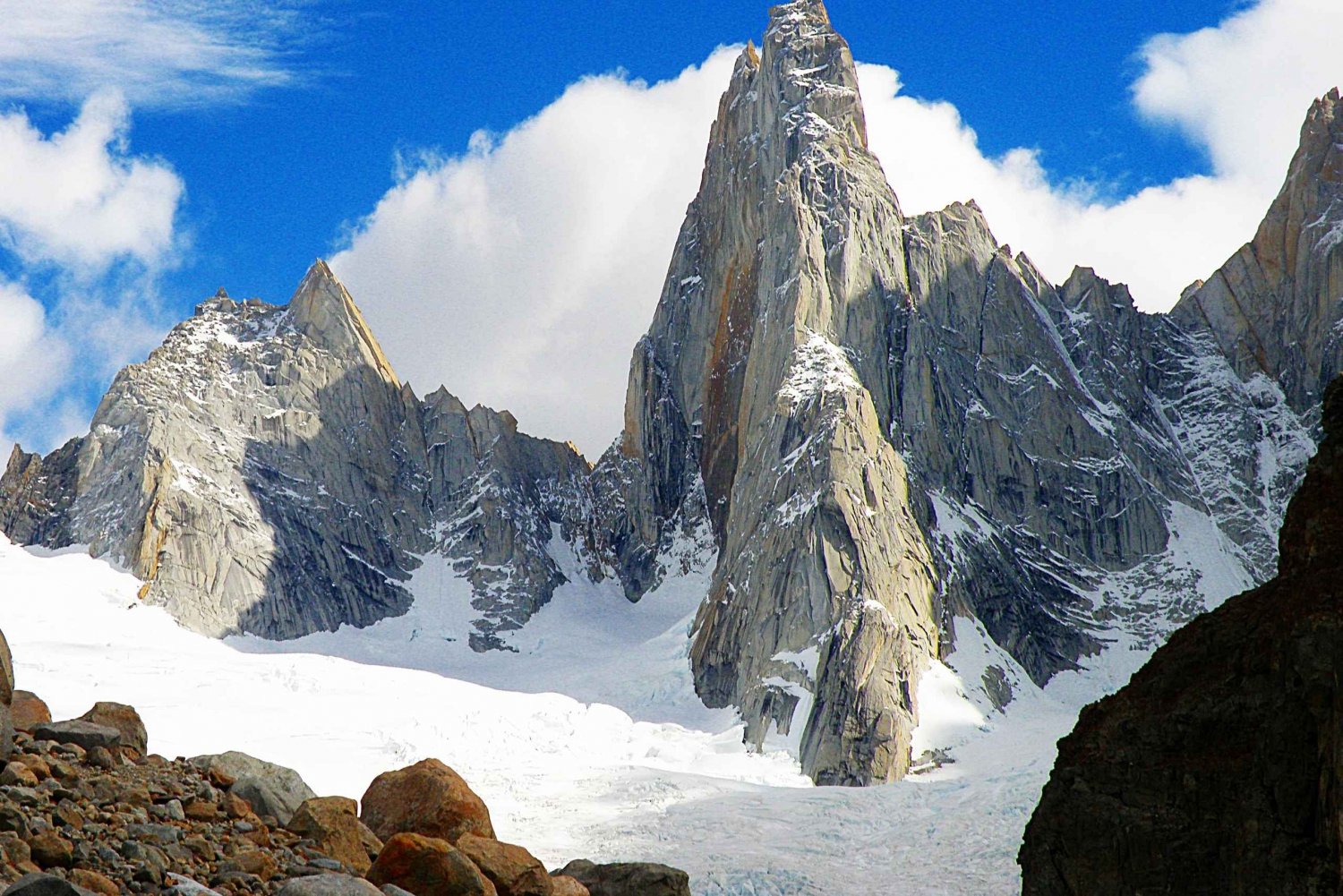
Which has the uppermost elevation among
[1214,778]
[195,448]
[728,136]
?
[728,136]

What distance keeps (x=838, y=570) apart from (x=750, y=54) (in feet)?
198

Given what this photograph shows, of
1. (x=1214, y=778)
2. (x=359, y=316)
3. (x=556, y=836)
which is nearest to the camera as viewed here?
(x=1214, y=778)

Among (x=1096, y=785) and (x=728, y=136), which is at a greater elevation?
(x=728, y=136)

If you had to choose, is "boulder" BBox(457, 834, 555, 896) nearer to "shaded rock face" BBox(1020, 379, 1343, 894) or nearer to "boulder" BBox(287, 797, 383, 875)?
"boulder" BBox(287, 797, 383, 875)

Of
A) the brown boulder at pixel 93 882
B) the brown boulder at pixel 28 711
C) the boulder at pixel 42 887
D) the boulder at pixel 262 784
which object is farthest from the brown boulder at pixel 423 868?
the boulder at pixel 42 887

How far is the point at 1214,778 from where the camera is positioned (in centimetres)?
2295

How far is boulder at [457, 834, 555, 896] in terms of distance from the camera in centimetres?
2492

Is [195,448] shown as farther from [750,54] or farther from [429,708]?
[750,54]

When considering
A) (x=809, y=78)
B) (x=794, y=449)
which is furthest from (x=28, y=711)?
(x=809, y=78)

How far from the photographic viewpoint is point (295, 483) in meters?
135

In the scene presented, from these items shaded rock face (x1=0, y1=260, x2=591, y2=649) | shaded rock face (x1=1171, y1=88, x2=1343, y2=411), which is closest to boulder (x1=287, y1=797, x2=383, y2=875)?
shaded rock face (x1=0, y1=260, x2=591, y2=649)

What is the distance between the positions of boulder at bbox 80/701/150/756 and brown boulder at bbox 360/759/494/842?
4723 millimetres

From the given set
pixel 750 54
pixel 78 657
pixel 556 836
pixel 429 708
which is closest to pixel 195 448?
pixel 78 657

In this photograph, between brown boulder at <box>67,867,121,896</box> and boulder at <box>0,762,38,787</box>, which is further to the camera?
boulder at <box>0,762,38,787</box>
